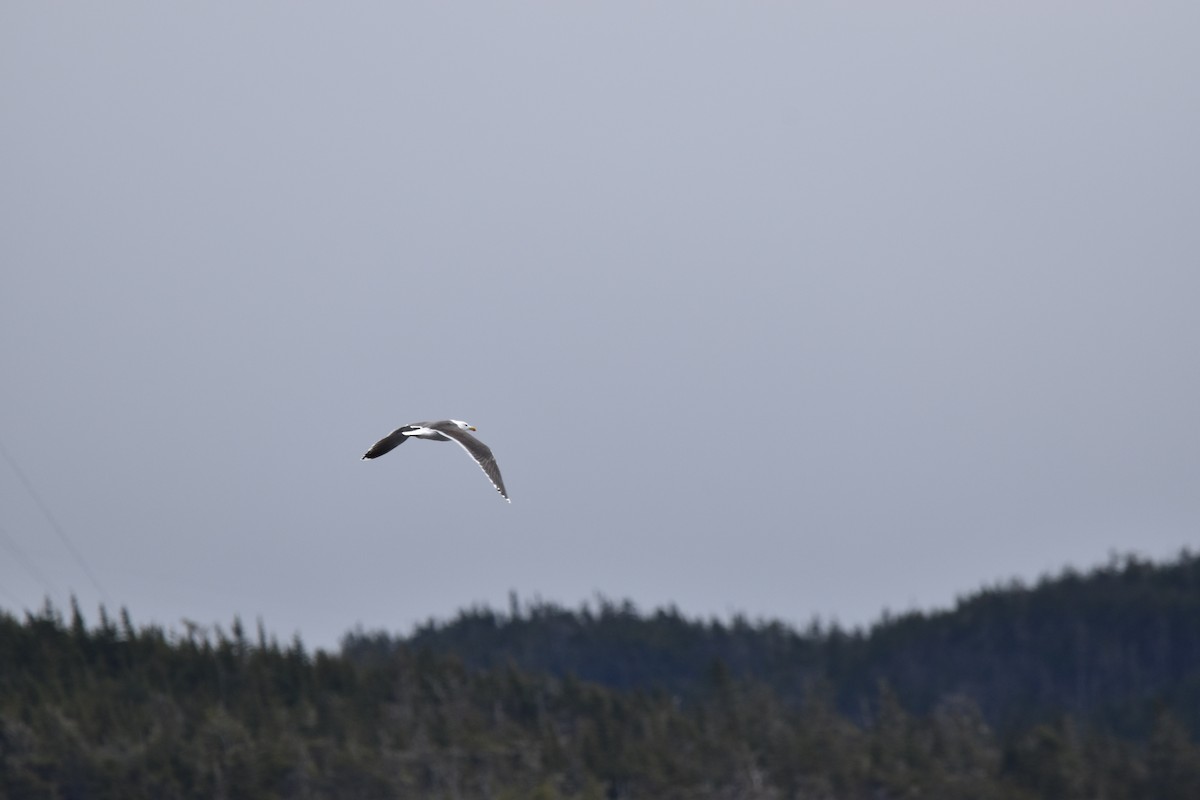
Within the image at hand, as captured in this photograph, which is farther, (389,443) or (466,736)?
(466,736)

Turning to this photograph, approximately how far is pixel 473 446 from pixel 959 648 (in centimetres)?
13412

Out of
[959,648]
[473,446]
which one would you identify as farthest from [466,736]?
[959,648]

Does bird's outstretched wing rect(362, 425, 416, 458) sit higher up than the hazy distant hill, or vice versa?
the hazy distant hill

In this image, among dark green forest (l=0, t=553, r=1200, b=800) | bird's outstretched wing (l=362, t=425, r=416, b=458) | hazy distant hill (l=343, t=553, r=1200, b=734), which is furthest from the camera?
hazy distant hill (l=343, t=553, r=1200, b=734)

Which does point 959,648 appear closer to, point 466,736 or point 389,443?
point 466,736

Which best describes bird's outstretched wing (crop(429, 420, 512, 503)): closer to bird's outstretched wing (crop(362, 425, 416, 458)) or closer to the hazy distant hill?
bird's outstretched wing (crop(362, 425, 416, 458))

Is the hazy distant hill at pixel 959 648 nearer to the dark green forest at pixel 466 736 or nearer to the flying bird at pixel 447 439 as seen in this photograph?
the dark green forest at pixel 466 736

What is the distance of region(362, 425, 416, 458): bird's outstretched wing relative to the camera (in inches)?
1197

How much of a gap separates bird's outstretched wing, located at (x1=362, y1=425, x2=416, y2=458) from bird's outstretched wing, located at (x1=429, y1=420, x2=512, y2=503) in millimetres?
98

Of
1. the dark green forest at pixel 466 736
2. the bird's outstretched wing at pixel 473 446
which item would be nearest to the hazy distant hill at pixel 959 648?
the dark green forest at pixel 466 736

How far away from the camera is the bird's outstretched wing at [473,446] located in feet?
102

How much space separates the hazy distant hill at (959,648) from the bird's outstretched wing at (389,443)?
9719 cm

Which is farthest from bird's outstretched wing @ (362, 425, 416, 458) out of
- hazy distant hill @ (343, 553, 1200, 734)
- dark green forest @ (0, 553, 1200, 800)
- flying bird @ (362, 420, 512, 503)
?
hazy distant hill @ (343, 553, 1200, 734)

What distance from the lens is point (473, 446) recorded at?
103ft
